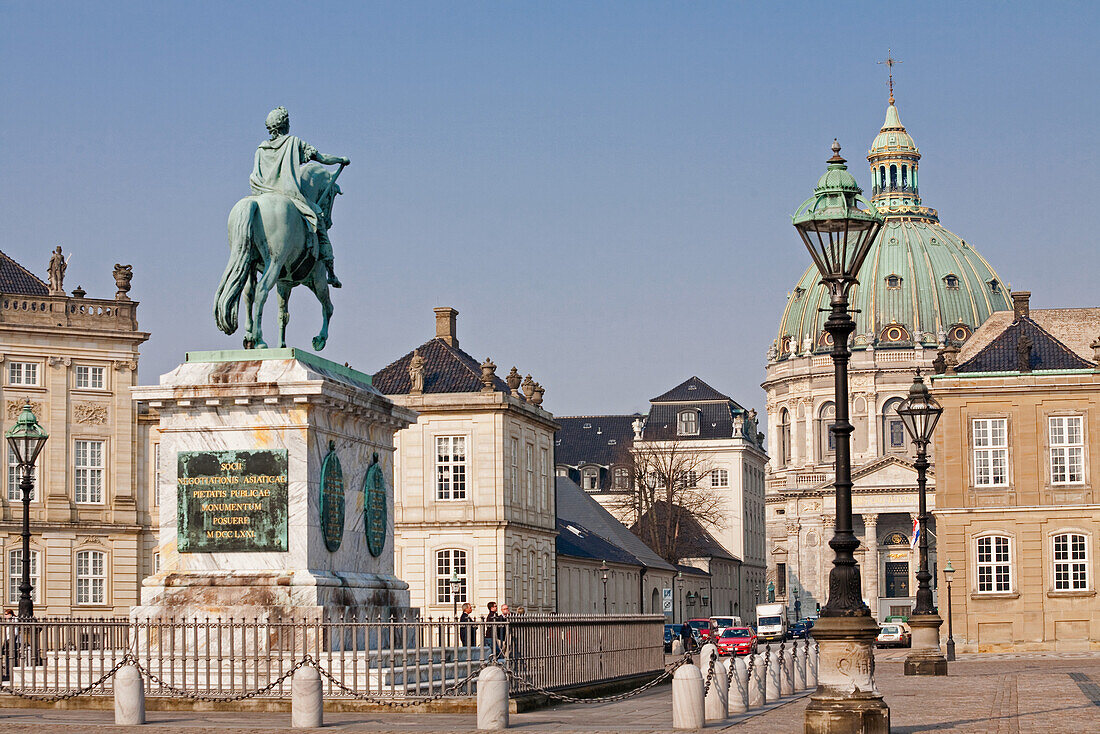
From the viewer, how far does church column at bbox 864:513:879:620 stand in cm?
16075

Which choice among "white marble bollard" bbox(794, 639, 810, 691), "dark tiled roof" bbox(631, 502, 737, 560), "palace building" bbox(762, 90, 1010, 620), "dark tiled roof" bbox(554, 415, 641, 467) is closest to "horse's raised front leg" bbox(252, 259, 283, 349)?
"white marble bollard" bbox(794, 639, 810, 691)

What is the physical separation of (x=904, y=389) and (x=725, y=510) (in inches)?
1612

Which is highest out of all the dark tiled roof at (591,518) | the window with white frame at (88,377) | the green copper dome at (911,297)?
the green copper dome at (911,297)

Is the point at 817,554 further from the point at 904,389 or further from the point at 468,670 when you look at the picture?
the point at 468,670

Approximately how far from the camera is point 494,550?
220 feet

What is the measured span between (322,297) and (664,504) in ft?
304

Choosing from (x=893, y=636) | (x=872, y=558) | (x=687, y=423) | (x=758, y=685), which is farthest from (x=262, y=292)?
(x=872, y=558)

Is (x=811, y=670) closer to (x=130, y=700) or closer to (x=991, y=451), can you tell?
(x=130, y=700)

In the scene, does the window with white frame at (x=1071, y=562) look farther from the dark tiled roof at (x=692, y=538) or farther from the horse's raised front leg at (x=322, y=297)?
the dark tiled roof at (x=692, y=538)

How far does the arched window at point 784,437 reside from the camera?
603 feet

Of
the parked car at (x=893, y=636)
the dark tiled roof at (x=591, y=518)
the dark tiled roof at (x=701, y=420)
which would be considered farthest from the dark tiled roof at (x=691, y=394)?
the parked car at (x=893, y=636)

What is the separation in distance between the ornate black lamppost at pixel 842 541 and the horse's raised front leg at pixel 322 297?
340 inches

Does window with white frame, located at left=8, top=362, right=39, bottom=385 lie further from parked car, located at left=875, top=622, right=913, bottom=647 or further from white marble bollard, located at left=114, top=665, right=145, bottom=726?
white marble bollard, located at left=114, top=665, right=145, bottom=726

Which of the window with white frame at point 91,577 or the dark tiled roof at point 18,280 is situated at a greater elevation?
the dark tiled roof at point 18,280
